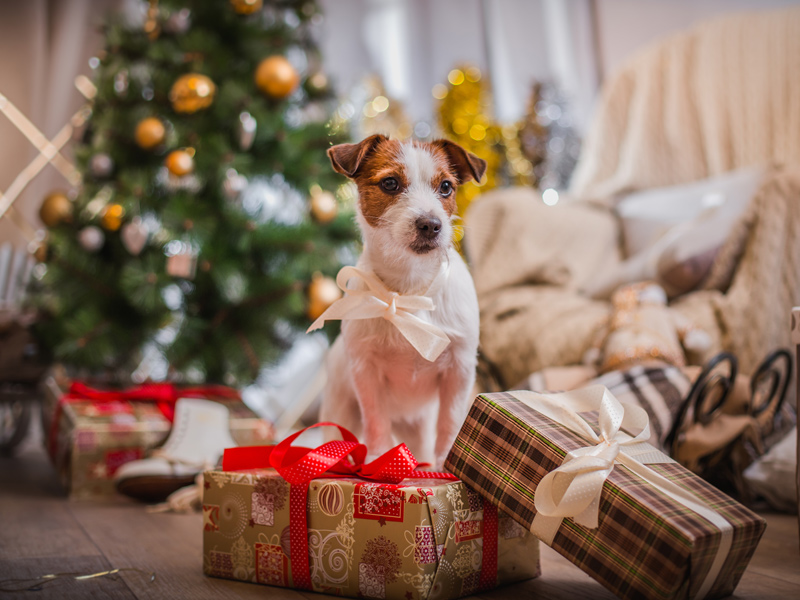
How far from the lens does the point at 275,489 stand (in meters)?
0.86

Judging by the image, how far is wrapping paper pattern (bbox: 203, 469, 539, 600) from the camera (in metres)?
0.76

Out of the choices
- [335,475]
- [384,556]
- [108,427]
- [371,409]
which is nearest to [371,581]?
[384,556]

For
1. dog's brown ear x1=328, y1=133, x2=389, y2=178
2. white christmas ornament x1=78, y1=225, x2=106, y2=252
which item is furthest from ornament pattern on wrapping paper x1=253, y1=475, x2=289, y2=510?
white christmas ornament x1=78, y1=225, x2=106, y2=252

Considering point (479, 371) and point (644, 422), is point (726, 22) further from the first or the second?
point (644, 422)

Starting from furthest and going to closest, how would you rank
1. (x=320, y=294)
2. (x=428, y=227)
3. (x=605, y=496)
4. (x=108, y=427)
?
(x=320, y=294)
(x=108, y=427)
(x=428, y=227)
(x=605, y=496)

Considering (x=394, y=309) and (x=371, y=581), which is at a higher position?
(x=394, y=309)

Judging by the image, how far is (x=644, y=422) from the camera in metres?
0.87

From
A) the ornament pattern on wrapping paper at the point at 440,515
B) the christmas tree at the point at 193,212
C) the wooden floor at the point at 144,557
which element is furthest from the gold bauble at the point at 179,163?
the ornament pattern on wrapping paper at the point at 440,515

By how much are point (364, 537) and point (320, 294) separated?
1177mm

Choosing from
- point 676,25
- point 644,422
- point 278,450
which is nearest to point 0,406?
point 278,450

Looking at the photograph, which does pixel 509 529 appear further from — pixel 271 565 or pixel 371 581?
pixel 271 565

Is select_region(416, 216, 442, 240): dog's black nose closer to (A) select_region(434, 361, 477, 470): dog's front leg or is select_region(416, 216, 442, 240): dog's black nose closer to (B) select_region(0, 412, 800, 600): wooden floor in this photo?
(A) select_region(434, 361, 477, 470): dog's front leg

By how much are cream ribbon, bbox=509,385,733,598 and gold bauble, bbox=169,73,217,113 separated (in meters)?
1.42

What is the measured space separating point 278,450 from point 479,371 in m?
0.81
